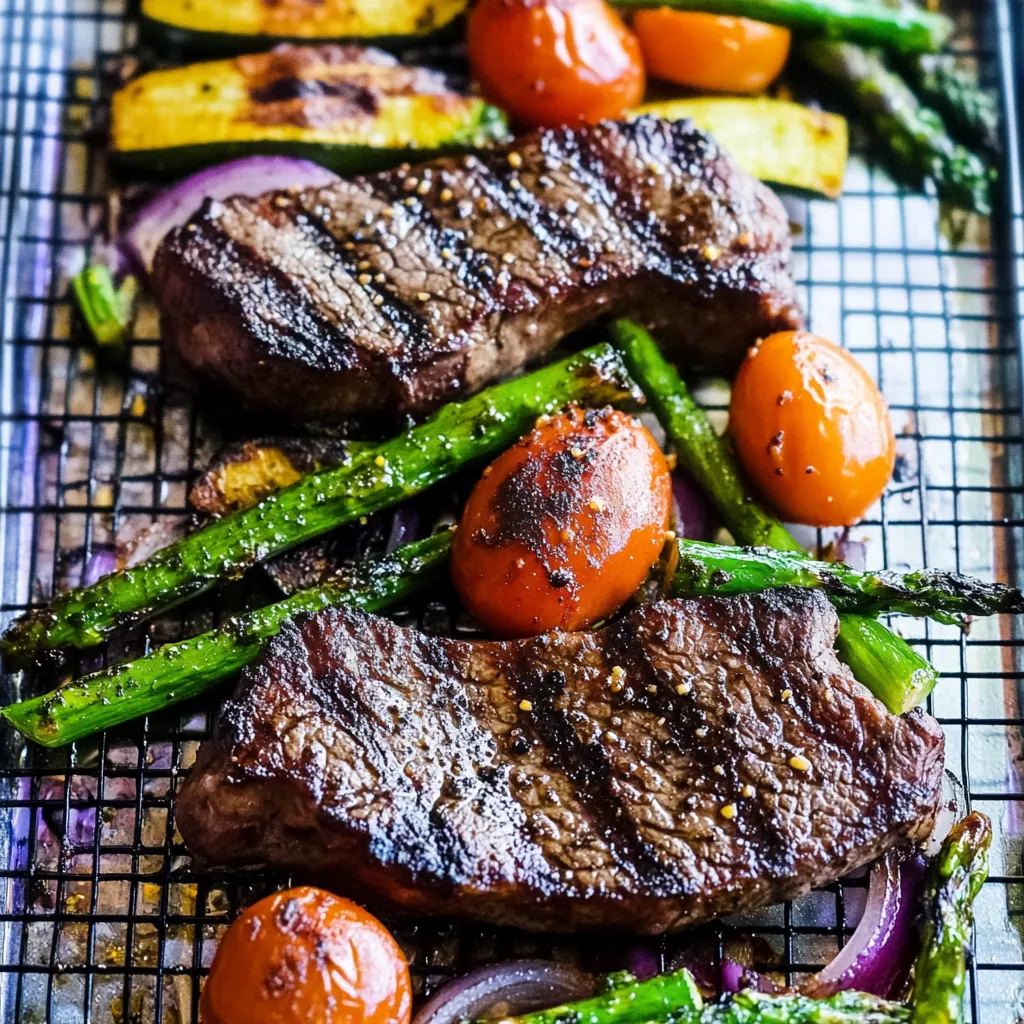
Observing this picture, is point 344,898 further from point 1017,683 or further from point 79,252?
point 79,252

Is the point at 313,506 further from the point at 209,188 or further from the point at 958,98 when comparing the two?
the point at 958,98

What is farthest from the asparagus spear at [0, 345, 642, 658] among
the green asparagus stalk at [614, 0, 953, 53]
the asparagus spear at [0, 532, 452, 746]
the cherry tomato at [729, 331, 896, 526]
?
the green asparagus stalk at [614, 0, 953, 53]

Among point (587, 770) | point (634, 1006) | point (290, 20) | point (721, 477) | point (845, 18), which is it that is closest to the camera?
point (634, 1006)

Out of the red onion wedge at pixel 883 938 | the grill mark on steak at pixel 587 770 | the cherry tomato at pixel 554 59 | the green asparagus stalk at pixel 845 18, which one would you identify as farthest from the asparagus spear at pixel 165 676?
the green asparagus stalk at pixel 845 18

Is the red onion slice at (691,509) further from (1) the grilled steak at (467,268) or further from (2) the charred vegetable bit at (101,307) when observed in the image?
(2) the charred vegetable bit at (101,307)

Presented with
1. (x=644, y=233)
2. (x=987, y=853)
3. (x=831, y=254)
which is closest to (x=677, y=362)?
(x=644, y=233)

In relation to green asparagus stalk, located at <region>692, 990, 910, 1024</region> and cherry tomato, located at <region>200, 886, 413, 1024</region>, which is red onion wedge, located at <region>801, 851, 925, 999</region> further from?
cherry tomato, located at <region>200, 886, 413, 1024</region>

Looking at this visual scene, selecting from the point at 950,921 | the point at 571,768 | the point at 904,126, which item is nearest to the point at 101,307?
the point at 571,768

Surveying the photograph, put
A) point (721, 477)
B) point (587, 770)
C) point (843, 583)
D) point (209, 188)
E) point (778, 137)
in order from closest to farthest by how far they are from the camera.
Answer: point (587, 770) → point (843, 583) → point (721, 477) → point (209, 188) → point (778, 137)
